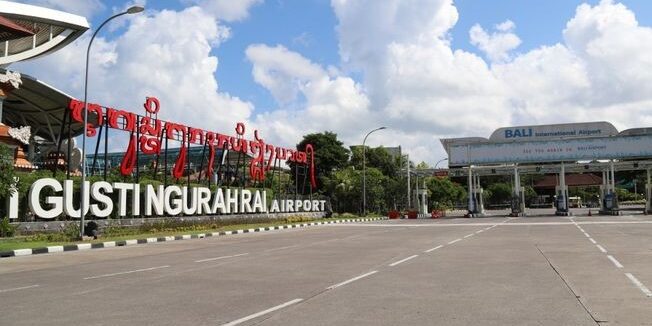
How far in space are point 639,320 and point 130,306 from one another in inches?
254

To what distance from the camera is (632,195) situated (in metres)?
118

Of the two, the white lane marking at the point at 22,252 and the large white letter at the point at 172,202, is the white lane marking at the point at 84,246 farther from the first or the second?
the large white letter at the point at 172,202

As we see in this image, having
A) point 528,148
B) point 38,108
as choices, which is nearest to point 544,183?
point 528,148

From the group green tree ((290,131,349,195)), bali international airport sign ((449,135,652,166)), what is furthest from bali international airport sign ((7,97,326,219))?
green tree ((290,131,349,195))

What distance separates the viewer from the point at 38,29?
149 ft

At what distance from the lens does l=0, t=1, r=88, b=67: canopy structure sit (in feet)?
137

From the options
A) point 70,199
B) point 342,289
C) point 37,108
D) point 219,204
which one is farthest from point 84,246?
point 37,108

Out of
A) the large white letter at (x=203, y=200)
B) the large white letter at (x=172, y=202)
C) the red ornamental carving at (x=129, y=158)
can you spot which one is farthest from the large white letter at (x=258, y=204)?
the red ornamental carving at (x=129, y=158)

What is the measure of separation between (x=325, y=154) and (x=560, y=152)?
29.3 metres

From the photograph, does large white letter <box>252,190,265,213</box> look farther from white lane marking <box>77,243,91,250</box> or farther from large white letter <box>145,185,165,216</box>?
white lane marking <box>77,243,91,250</box>

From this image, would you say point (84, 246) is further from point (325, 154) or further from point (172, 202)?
point (325, 154)

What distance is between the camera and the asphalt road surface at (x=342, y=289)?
7.08 metres

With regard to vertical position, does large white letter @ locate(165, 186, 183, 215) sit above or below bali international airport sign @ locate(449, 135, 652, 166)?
below

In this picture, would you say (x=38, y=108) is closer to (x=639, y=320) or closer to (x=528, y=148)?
(x=528, y=148)
